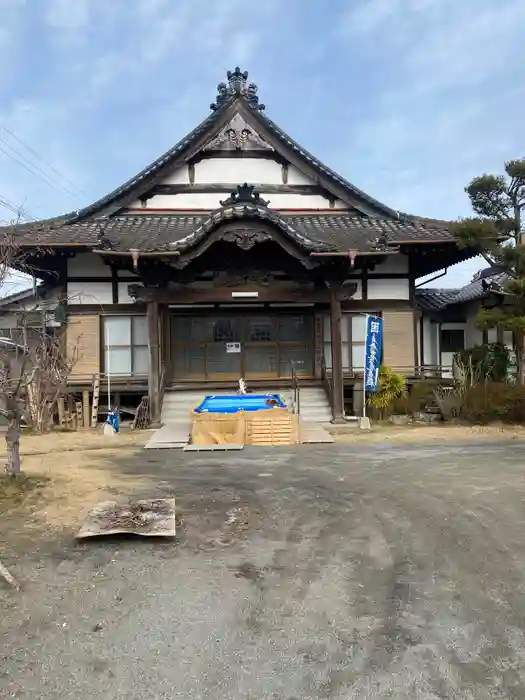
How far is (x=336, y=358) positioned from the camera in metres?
12.8

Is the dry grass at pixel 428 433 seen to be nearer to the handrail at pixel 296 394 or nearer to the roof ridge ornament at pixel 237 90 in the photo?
the handrail at pixel 296 394

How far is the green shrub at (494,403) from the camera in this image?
12039mm

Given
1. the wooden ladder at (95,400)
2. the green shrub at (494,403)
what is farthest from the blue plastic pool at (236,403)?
the green shrub at (494,403)

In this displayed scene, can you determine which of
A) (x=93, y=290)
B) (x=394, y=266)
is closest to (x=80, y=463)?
(x=93, y=290)

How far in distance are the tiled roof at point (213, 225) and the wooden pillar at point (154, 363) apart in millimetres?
1553

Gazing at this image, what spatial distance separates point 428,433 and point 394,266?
17.3ft

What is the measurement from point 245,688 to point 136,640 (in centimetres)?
81

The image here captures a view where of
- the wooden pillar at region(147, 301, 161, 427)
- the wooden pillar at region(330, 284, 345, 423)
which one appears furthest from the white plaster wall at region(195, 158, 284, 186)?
the wooden pillar at region(147, 301, 161, 427)

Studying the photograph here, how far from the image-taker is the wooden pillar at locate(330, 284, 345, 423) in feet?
42.1

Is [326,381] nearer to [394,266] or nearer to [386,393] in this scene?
[386,393]

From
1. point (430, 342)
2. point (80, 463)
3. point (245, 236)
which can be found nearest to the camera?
point (80, 463)

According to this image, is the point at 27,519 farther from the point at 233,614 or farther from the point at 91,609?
the point at 233,614

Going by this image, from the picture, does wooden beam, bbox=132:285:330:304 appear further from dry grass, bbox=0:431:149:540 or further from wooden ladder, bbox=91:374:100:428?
dry grass, bbox=0:431:149:540

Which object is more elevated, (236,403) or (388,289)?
(388,289)
